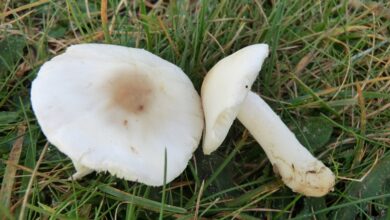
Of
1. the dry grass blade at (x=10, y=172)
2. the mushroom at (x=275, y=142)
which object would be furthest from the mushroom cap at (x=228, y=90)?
the dry grass blade at (x=10, y=172)

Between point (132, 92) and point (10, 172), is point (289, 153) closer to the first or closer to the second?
point (132, 92)

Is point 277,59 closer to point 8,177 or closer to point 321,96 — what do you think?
point 321,96

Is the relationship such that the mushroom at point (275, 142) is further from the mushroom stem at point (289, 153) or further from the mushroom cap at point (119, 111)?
the mushroom cap at point (119, 111)

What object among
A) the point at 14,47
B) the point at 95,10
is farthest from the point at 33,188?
the point at 95,10

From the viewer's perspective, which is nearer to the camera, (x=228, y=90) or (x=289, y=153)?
(x=228, y=90)

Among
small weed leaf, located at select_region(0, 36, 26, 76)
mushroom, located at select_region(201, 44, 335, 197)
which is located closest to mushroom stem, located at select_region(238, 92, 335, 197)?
mushroom, located at select_region(201, 44, 335, 197)

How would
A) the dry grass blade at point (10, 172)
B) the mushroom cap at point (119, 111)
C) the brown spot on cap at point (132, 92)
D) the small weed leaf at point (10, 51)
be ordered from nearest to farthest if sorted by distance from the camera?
the mushroom cap at point (119, 111)
the brown spot on cap at point (132, 92)
the dry grass blade at point (10, 172)
the small weed leaf at point (10, 51)

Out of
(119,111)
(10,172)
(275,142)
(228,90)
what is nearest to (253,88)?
(275,142)
